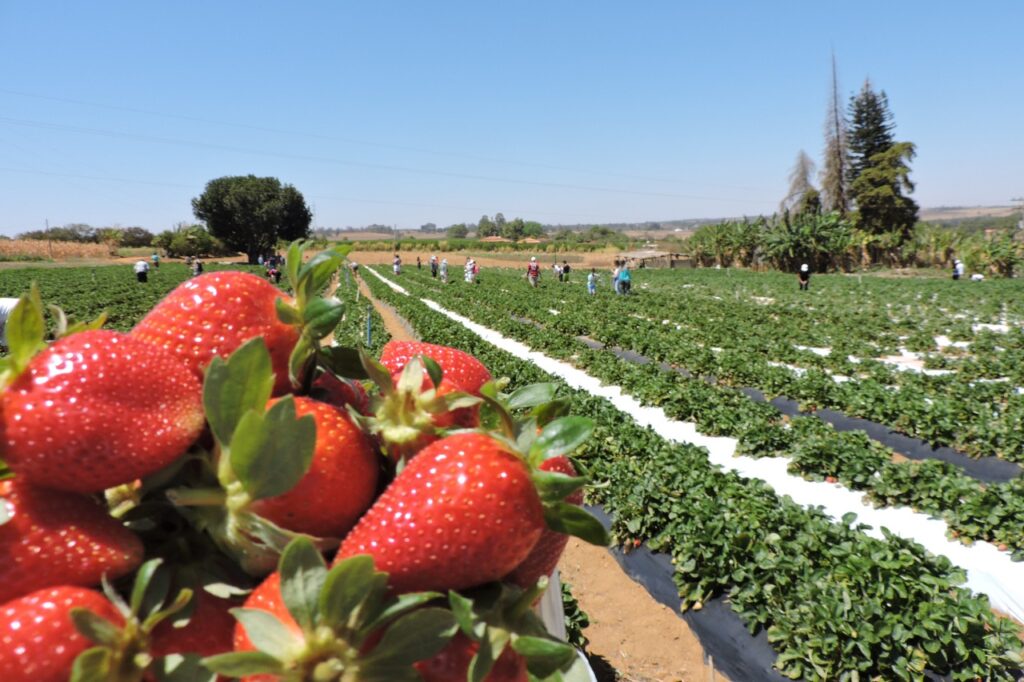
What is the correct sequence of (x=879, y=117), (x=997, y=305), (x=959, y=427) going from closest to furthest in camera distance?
1. (x=959, y=427)
2. (x=997, y=305)
3. (x=879, y=117)

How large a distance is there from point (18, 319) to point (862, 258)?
49961mm

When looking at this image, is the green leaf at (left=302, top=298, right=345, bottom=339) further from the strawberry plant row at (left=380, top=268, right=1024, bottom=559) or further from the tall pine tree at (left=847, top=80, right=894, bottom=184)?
the tall pine tree at (left=847, top=80, right=894, bottom=184)

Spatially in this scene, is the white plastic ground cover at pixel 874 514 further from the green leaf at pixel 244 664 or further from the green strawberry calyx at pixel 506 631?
the green leaf at pixel 244 664

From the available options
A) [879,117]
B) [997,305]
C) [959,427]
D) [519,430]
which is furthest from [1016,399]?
[879,117]

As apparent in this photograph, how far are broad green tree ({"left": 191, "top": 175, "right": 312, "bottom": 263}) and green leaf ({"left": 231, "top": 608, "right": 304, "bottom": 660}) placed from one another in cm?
7349

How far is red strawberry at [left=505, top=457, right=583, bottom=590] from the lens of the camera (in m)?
1.05

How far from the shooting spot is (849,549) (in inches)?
152

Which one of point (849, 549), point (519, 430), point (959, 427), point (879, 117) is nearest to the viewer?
point (519, 430)

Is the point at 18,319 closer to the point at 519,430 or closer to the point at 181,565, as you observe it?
the point at 181,565

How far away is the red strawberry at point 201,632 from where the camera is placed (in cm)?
82

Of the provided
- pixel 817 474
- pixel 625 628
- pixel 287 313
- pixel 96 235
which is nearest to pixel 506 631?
pixel 287 313

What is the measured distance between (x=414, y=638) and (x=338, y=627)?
99 mm

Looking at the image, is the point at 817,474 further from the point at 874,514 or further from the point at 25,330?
the point at 25,330

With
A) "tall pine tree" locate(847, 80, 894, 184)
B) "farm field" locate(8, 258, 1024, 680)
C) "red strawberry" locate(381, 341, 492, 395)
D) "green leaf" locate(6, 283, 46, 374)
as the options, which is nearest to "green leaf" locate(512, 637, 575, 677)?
"red strawberry" locate(381, 341, 492, 395)
